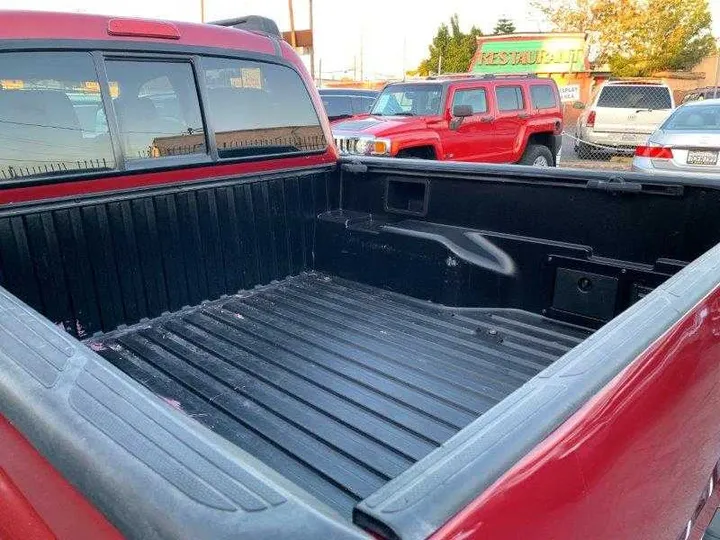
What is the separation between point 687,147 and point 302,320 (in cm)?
627

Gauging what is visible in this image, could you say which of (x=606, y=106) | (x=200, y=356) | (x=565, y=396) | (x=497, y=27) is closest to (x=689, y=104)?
(x=606, y=106)

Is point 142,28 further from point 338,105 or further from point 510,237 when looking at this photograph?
point 338,105

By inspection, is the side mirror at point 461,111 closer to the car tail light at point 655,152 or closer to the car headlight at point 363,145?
the car headlight at point 363,145

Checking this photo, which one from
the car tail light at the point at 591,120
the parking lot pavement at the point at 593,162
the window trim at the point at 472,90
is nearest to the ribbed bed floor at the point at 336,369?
the window trim at the point at 472,90

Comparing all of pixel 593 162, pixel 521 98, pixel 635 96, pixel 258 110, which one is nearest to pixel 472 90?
pixel 521 98

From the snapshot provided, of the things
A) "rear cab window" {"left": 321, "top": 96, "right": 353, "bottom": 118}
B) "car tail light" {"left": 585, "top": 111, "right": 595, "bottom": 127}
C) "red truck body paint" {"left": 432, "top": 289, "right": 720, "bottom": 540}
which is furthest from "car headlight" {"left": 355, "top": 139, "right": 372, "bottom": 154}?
"car tail light" {"left": 585, "top": 111, "right": 595, "bottom": 127}

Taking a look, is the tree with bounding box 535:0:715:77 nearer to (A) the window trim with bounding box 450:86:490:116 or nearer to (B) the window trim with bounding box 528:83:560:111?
(B) the window trim with bounding box 528:83:560:111

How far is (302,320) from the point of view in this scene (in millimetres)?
3004

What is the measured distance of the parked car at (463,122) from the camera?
8.33 m

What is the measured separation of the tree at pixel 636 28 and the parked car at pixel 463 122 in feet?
64.8

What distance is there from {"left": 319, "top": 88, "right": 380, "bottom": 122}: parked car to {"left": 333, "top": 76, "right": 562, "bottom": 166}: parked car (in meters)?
2.47

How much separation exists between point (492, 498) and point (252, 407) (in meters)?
1.63

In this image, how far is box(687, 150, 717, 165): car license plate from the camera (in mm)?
→ 6965

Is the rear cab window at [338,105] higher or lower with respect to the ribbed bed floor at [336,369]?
higher
